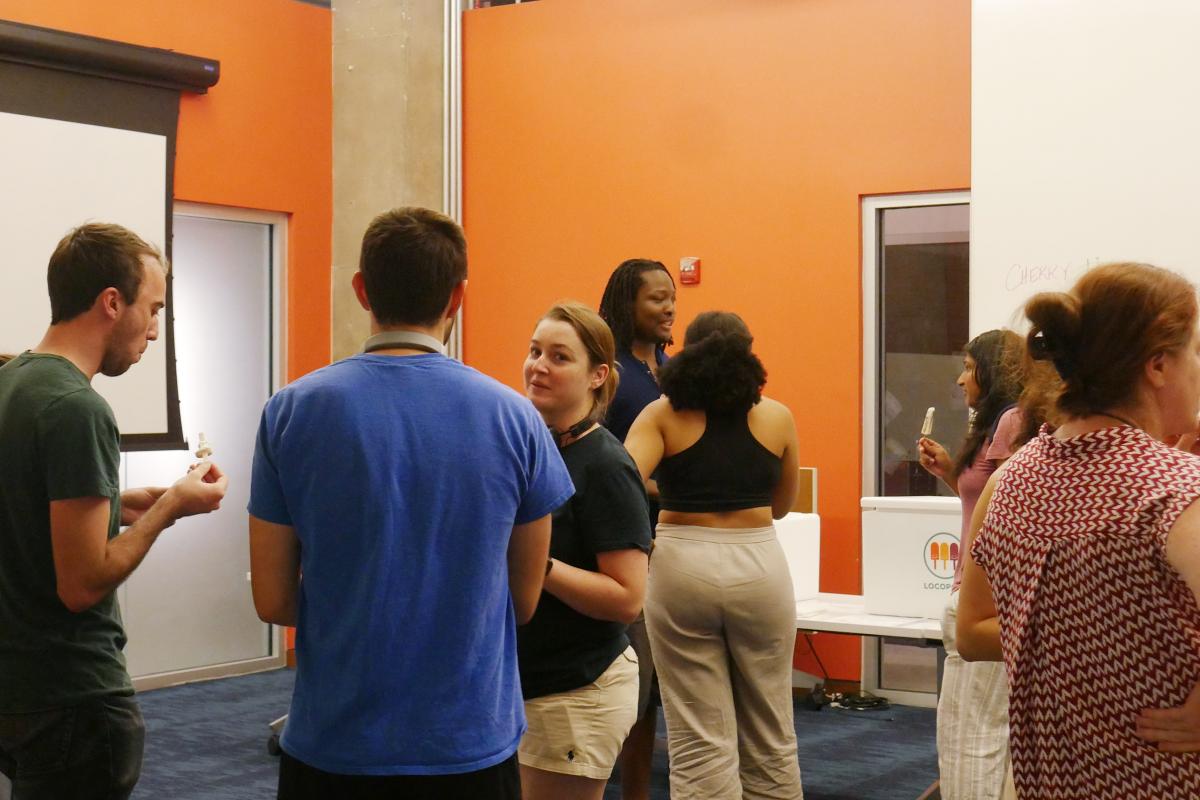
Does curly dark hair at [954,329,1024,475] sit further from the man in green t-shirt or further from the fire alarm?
the fire alarm

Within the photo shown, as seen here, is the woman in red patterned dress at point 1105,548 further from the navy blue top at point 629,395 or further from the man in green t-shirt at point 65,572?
the navy blue top at point 629,395

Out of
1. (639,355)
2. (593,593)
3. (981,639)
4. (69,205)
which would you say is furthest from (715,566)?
(69,205)

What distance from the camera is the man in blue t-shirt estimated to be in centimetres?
173

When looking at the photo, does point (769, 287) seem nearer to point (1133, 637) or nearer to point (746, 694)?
point (746, 694)

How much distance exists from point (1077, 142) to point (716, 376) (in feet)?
6.72

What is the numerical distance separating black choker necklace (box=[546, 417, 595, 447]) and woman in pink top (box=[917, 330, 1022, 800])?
3.97ft

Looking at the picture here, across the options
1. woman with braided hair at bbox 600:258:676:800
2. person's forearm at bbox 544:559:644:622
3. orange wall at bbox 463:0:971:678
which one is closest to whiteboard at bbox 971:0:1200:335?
orange wall at bbox 463:0:971:678

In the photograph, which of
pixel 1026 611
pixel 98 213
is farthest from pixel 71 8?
pixel 1026 611

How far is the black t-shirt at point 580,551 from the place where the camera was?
2.37 m

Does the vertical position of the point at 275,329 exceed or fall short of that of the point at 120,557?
it exceeds it

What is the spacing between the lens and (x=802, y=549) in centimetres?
545

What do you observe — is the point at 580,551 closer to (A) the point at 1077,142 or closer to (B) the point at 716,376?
(B) the point at 716,376

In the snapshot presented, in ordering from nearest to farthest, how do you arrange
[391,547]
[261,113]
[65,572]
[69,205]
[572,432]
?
[391,547] < [65,572] < [572,432] < [69,205] < [261,113]

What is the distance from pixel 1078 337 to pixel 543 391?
1147 mm
